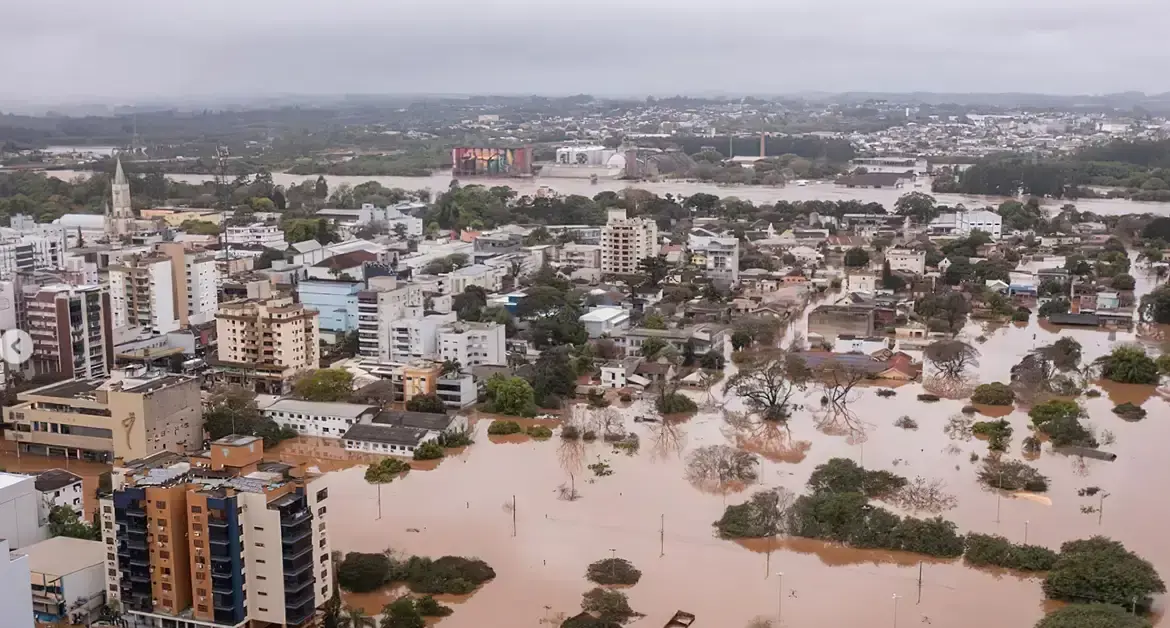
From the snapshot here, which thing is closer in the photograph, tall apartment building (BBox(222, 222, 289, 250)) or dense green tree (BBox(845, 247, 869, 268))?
dense green tree (BBox(845, 247, 869, 268))

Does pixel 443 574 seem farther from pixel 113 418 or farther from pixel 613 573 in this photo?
pixel 113 418

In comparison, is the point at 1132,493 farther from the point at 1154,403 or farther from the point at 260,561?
the point at 260,561

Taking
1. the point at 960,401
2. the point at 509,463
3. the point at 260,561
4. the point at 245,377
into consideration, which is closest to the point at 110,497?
the point at 260,561

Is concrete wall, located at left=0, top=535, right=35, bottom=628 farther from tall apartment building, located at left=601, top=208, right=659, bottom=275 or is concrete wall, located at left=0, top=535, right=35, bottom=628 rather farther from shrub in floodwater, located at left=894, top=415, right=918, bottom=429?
tall apartment building, located at left=601, top=208, right=659, bottom=275

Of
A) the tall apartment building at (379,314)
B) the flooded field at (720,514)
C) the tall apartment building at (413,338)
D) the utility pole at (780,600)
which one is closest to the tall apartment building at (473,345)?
the tall apartment building at (413,338)

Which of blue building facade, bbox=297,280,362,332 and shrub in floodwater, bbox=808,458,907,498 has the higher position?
blue building facade, bbox=297,280,362,332

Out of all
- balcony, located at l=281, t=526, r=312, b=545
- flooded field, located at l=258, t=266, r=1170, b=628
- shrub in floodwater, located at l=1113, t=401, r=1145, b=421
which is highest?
balcony, located at l=281, t=526, r=312, b=545

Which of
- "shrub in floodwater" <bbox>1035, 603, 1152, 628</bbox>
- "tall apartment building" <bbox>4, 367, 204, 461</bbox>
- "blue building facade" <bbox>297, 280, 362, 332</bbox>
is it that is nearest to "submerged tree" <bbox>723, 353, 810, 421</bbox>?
"shrub in floodwater" <bbox>1035, 603, 1152, 628</bbox>

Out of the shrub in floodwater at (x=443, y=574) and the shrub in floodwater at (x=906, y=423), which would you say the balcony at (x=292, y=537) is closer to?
the shrub in floodwater at (x=443, y=574)

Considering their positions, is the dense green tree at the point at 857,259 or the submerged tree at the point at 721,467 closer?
the submerged tree at the point at 721,467
